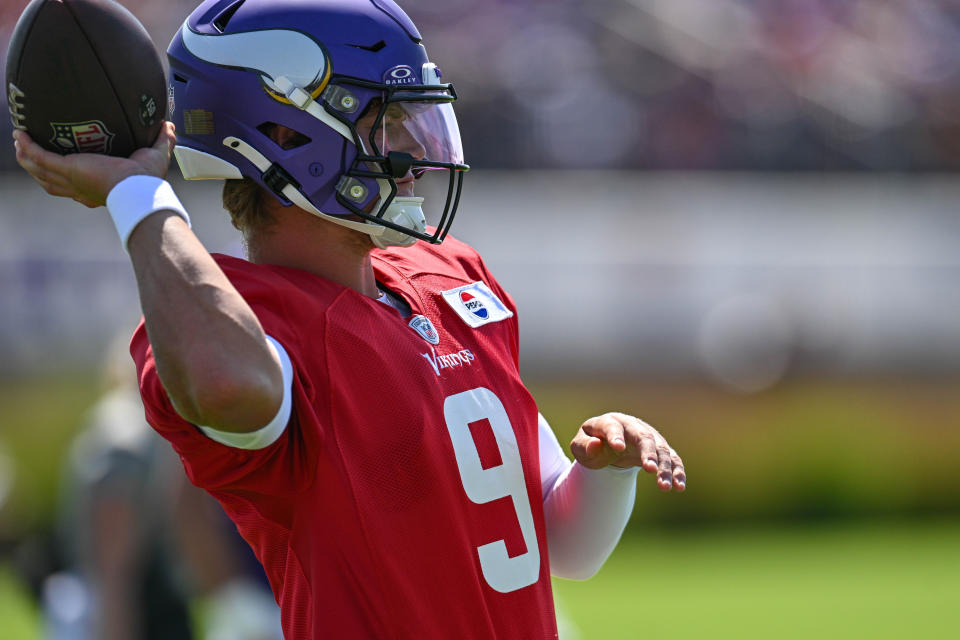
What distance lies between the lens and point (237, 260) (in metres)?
1.86

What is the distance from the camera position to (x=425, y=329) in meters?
2.01

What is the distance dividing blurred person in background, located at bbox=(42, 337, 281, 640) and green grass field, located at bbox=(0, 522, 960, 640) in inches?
83.2

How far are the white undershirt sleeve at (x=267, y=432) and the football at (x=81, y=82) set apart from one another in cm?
39

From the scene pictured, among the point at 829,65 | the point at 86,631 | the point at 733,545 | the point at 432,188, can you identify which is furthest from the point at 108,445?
the point at 829,65

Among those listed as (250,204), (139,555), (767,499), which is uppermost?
(250,204)

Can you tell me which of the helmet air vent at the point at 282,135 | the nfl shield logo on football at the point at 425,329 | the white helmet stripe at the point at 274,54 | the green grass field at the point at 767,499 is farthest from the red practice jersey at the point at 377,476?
the green grass field at the point at 767,499

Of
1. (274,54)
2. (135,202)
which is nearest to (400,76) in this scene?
(274,54)

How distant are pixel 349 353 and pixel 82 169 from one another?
463 mm

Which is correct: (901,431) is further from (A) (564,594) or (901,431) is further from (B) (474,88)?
(B) (474,88)

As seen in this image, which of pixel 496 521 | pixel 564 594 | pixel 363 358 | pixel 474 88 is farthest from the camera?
pixel 474 88

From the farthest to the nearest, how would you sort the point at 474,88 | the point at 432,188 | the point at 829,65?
1. the point at 829,65
2. the point at 474,88
3. the point at 432,188

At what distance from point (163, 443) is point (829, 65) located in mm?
9544

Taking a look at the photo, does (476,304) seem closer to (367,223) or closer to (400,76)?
(367,223)

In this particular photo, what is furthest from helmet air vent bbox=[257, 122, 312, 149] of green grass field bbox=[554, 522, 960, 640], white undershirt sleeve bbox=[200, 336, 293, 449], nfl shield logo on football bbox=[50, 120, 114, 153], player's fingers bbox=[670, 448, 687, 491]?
green grass field bbox=[554, 522, 960, 640]
